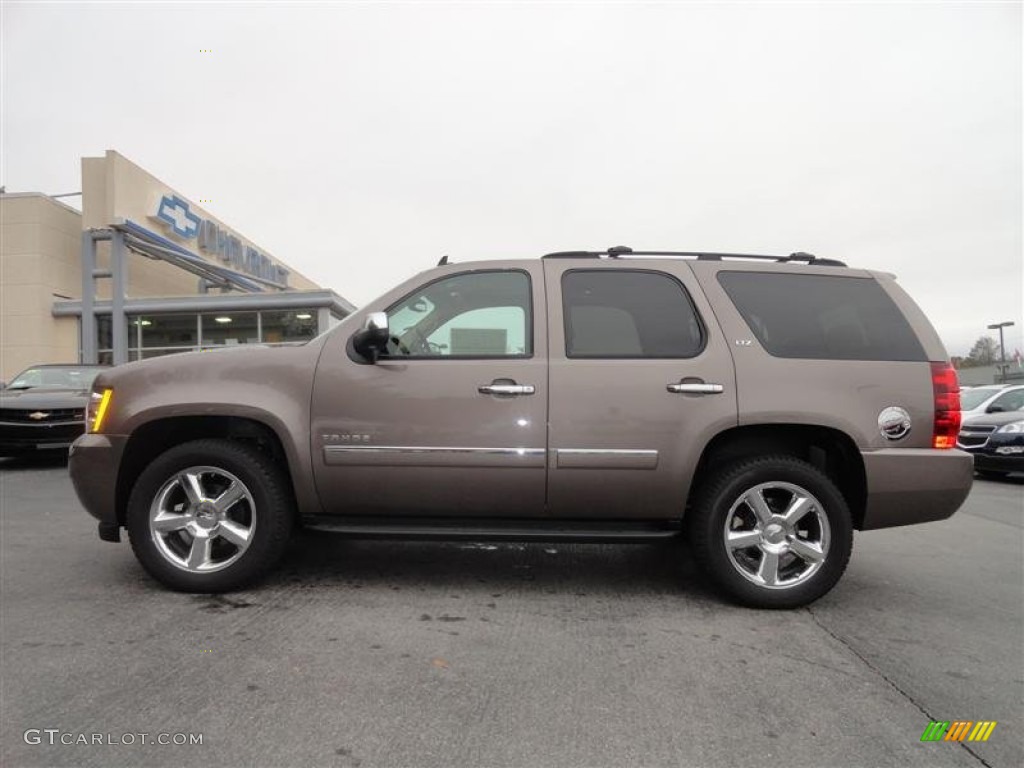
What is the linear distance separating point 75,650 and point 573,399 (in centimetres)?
261

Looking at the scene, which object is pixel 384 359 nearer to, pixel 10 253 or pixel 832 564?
pixel 832 564

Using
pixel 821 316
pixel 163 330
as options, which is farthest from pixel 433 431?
pixel 163 330

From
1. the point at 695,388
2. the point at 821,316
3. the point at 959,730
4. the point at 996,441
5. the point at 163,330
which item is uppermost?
the point at 163,330

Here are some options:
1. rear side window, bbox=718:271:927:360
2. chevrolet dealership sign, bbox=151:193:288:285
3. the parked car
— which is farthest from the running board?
chevrolet dealership sign, bbox=151:193:288:285

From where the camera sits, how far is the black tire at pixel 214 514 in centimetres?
355

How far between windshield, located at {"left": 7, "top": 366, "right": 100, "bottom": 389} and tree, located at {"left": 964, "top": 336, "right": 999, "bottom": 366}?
279ft

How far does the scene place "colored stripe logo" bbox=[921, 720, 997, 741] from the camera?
2.36 meters

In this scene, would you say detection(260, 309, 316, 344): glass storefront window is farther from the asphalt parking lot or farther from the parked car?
the parked car

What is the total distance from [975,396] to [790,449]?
35.3 feet

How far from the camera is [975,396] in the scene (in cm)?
1202

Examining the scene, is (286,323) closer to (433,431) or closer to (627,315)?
(433,431)

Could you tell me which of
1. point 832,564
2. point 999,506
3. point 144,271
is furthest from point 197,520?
point 144,271

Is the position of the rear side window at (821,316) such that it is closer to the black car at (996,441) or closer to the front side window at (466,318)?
the front side window at (466,318)

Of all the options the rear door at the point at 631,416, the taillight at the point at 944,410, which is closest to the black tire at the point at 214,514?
the rear door at the point at 631,416
